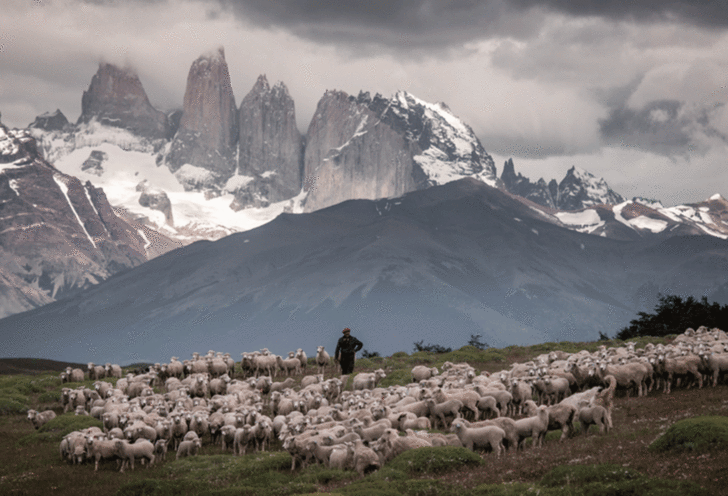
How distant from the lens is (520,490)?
20.3m

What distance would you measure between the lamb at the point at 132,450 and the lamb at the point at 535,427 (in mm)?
15585

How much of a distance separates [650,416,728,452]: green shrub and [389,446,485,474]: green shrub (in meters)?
6.10

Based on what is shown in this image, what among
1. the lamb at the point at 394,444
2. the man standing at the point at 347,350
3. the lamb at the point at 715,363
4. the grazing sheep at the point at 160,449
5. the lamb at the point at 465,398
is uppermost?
the man standing at the point at 347,350

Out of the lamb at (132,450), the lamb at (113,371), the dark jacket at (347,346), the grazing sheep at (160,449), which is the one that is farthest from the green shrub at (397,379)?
the lamb at (113,371)

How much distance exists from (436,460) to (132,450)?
44.8 feet

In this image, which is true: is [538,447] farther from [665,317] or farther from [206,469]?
[665,317]

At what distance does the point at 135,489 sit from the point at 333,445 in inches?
297

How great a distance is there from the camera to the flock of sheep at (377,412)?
27516mm

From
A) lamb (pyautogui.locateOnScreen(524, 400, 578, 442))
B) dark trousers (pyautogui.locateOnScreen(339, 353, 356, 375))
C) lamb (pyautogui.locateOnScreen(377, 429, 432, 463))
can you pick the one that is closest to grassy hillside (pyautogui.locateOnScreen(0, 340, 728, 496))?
lamb (pyautogui.locateOnScreen(524, 400, 578, 442))

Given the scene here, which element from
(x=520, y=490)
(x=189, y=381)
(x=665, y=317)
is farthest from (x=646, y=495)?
(x=665, y=317)

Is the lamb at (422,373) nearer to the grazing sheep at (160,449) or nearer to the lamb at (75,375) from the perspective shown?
the grazing sheep at (160,449)

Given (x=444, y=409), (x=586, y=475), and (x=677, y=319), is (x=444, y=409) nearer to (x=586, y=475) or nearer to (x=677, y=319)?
(x=586, y=475)

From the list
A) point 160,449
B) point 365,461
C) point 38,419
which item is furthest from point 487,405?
point 38,419

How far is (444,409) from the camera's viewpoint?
32.3 m
